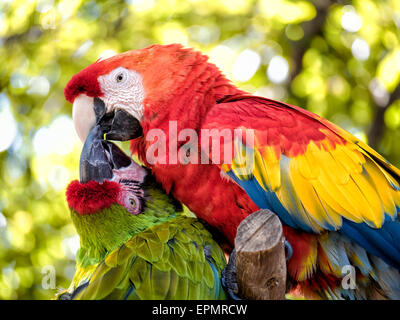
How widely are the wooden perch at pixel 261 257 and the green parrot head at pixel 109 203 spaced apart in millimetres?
562

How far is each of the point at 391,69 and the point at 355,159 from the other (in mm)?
1513

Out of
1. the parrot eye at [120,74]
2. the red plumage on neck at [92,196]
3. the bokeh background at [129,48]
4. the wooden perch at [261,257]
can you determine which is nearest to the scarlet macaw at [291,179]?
the parrot eye at [120,74]

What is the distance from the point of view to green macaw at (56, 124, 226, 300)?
1.49 metres

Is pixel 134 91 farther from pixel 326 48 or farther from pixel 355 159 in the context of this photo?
pixel 326 48

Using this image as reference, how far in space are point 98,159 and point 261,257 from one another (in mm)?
927

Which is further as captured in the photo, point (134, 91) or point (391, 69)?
point (391, 69)

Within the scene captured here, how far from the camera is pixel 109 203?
176cm

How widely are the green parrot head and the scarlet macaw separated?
0.31 feet

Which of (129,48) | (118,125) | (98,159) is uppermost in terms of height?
(129,48)

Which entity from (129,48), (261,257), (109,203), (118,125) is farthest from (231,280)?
(129,48)

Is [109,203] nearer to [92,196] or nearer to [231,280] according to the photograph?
[92,196]

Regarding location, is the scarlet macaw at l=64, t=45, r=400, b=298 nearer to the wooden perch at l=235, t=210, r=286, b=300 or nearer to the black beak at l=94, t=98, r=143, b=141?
the black beak at l=94, t=98, r=143, b=141
